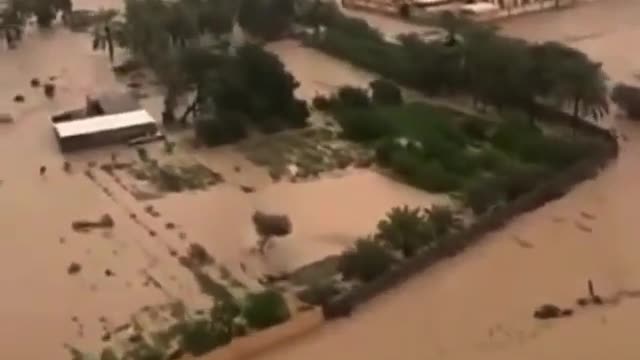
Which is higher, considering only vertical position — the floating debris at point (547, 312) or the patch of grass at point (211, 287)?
the patch of grass at point (211, 287)

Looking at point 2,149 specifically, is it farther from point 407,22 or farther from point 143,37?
point 407,22

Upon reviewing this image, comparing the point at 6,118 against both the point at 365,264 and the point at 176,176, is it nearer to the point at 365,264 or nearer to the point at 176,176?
the point at 176,176

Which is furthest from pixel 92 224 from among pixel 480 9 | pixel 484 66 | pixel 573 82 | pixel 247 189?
pixel 480 9

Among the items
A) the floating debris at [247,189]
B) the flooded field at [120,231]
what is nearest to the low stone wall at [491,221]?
the flooded field at [120,231]

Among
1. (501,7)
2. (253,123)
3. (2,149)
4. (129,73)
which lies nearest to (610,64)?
(501,7)

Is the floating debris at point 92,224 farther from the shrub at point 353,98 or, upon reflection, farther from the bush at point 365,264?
the shrub at point 353,98

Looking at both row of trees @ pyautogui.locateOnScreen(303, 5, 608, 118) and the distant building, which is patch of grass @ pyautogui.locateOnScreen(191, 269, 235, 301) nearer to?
the distant building

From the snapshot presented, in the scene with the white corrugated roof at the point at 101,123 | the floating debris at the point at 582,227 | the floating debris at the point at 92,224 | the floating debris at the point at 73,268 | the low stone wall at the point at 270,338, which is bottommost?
the floating debris at the point at 582,227
